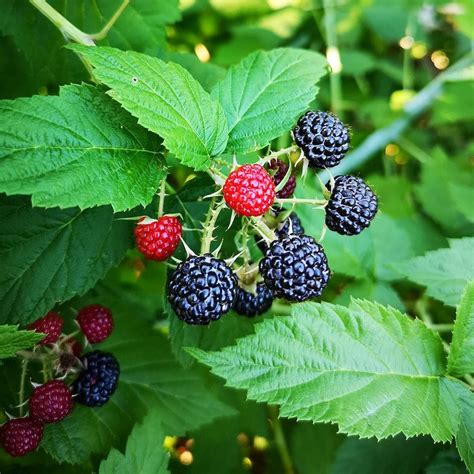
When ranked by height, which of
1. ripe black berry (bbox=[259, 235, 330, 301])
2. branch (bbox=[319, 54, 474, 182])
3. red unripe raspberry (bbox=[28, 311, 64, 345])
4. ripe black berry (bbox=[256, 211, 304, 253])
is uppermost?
ripe black berry (bbox=[259, 235, 330, 301])

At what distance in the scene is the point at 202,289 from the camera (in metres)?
1.13

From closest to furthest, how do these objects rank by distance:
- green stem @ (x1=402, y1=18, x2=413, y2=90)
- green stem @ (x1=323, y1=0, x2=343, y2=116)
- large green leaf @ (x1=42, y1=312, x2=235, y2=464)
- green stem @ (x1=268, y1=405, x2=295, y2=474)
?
large green leaf @ (x1=42, y1=312, x2=235, y2=464) < green stem @ (x1=268, y1=405, x2=295, y2=474) < green stem @ (x1=323, y1=0, x2=343, y2=116) < green stem @ (x1=402, y1=18, x2=413, y2=90)

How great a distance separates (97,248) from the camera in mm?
1473

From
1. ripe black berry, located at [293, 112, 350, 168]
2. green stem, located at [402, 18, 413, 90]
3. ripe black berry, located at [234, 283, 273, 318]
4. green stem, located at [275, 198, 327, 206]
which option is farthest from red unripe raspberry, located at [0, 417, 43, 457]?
green stem, located at [402, 18, 413, 90]

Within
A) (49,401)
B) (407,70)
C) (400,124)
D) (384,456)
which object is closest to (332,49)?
(400,124)

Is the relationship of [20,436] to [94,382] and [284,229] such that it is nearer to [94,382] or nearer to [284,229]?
[94,382]

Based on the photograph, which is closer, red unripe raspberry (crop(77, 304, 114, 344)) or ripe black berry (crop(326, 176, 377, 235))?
ripe black berry (crop(326, 176, 377, 235))

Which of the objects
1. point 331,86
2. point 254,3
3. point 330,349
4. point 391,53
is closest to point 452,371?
point 330,349

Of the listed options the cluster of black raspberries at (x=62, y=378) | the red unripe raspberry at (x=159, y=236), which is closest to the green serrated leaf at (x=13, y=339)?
the cluster of black raspberries at (x=62, y=378)

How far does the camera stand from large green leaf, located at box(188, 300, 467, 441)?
127cm

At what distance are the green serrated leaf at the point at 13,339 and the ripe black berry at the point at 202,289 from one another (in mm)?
299

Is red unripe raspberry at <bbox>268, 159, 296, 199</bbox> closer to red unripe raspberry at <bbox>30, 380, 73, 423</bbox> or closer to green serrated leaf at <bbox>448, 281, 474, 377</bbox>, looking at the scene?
green serrated leaf at <bbox>448, 281, 474, 377</bbox>

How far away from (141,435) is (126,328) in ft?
1.36

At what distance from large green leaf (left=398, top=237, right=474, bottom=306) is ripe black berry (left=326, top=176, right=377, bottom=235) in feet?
1.89
